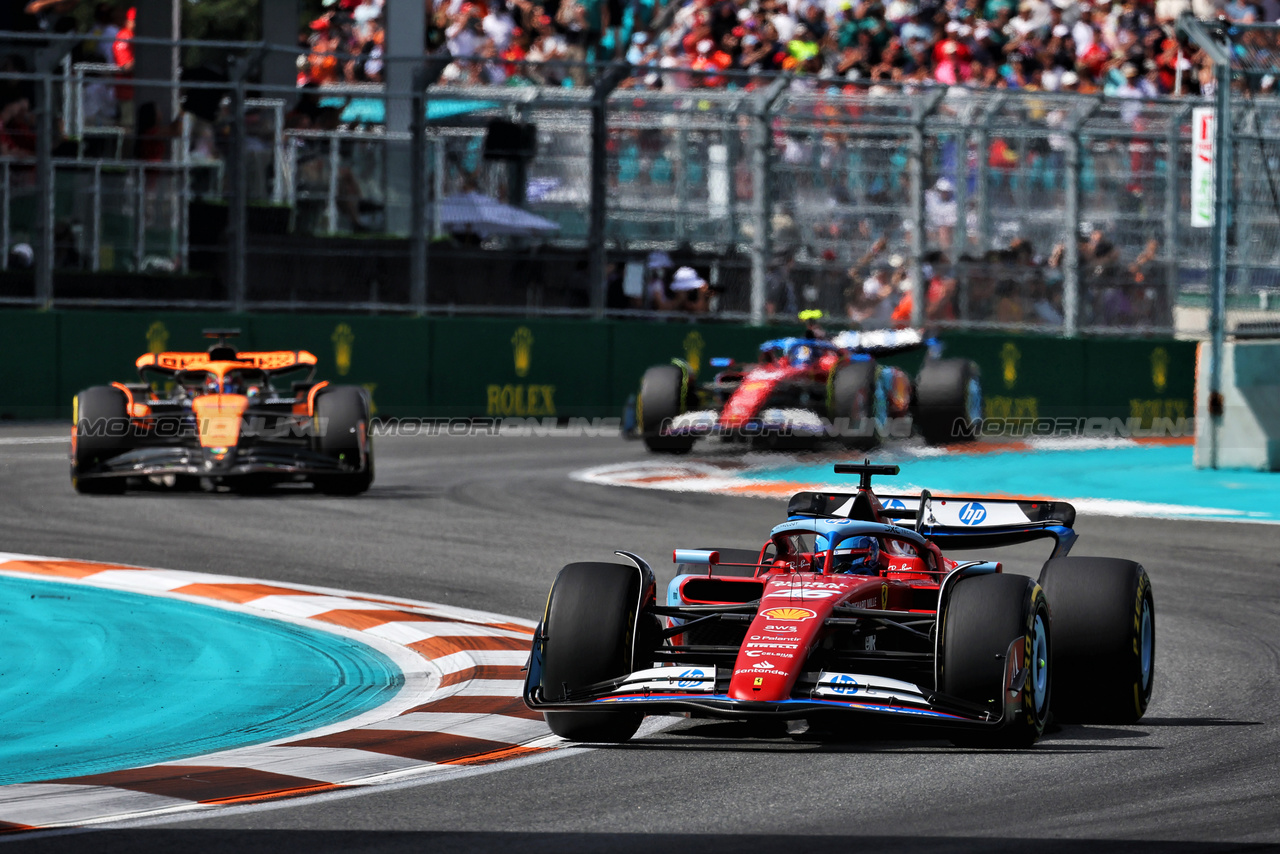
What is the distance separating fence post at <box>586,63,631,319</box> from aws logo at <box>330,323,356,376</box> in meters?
2.62

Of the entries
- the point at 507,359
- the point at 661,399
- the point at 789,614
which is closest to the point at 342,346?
the point at 507,359

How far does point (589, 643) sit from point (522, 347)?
615 inches

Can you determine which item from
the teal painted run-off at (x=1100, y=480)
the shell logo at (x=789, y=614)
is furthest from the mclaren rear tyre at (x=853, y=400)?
the shell logo at (x=789, y=614)

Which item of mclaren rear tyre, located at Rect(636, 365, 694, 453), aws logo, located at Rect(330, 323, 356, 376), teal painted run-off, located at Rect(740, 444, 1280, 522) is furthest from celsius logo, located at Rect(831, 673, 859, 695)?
aws logo, located at Rect(330, 323, 356, 376)

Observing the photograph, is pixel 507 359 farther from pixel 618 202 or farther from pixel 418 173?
pixel 418 173

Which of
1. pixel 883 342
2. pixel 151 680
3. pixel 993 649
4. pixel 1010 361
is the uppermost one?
pixel 883 342

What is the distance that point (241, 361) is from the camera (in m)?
14.7

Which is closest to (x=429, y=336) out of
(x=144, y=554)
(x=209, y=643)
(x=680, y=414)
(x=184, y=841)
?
(x=680, y=414)

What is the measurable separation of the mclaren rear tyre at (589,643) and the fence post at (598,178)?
15.0m

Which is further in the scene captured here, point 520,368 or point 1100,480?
point 520,368

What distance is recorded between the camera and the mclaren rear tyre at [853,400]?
58.4ft

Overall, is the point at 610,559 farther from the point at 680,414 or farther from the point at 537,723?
the point at 680,414

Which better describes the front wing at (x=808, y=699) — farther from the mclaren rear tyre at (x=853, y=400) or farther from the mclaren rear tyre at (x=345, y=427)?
the mclaren rear tyre at (x=853, y=400)

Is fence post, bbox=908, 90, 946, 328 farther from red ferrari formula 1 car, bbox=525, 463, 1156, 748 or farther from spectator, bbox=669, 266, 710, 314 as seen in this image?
red ferrari formula 1 car, bbox=525, 463, 1156, 748
